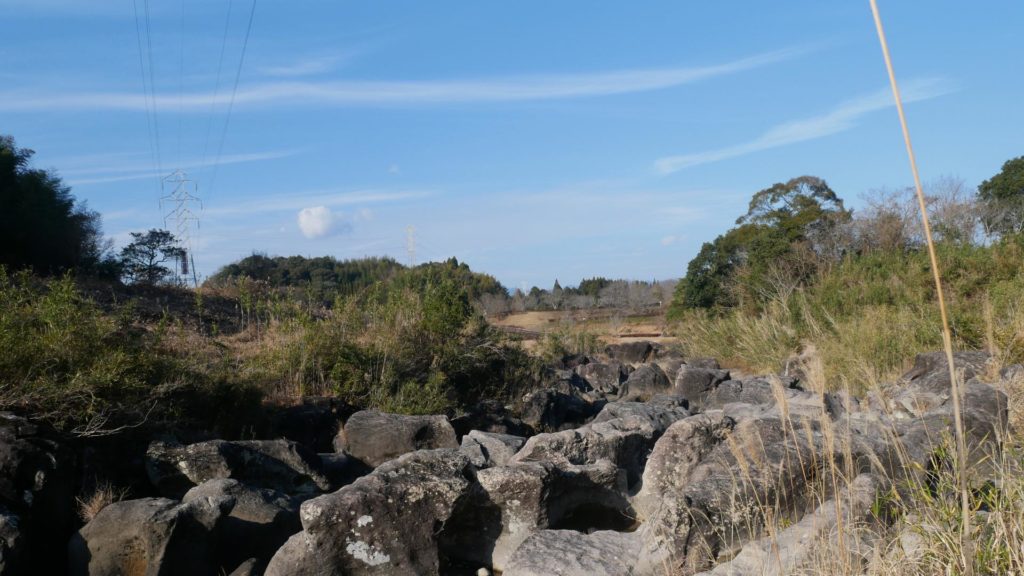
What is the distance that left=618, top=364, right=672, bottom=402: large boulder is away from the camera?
1770 cm

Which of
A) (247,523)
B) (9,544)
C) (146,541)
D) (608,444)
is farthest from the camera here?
(608,444)

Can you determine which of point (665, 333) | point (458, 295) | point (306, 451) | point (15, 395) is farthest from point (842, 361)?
point (665, 333)

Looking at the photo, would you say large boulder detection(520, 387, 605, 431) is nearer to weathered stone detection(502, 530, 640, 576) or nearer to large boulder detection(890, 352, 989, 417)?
large boulder detection(890, 352, 989, 417)

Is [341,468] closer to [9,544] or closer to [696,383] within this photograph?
[9,544]

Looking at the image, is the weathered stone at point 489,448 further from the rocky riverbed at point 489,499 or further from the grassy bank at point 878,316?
the grassy bank at point 878,316

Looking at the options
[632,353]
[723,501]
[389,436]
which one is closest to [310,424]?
[389,436]

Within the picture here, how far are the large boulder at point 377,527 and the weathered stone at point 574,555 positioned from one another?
2.97 ft

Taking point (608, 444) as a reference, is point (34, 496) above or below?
above

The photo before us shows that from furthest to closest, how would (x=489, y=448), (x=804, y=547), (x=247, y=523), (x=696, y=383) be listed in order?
1. (x=696, y=383)
2. (x=489, y=448)
3. (x=247, y=523)
4. (x=804, y=547)

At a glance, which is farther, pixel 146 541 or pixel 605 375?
pixel 605 375

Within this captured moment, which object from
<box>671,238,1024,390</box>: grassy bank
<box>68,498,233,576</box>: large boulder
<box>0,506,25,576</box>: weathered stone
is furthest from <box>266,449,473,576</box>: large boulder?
<box>671,238,1024,390</box>: grassy bank

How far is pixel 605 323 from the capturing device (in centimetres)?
3703

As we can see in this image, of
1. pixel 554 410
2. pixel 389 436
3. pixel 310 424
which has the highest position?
pixel 310 424

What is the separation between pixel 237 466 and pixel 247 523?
1.33 meters
